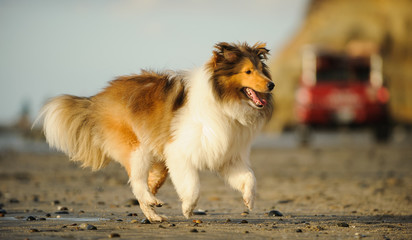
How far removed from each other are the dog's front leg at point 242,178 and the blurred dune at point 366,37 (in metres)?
32.1

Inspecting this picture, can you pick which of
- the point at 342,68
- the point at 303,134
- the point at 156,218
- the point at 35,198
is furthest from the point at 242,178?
the point at 342,68

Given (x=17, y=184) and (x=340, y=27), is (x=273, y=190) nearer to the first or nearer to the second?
(x=17, y=184)

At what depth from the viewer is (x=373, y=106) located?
17.9m

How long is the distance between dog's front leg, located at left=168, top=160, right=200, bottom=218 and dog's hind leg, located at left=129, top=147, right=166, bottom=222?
0.91 ft

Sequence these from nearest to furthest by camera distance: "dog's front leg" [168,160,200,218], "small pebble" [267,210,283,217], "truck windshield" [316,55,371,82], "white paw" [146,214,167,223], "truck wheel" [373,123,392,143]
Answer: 1. "dog's front leg" [168,160,200,218]
2. "white paw" [146,214,167,223]
3. "small pebble" [267,210,283,217]
4. "truck windshield" [316,55,371,82]
5. "truck wheel" [373,123,392,143]

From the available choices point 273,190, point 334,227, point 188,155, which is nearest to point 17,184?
point 273,190

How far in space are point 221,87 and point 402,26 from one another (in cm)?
3956

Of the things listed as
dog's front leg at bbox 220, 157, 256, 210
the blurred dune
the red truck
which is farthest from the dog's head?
the blurred dune

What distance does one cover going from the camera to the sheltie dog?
5844mm

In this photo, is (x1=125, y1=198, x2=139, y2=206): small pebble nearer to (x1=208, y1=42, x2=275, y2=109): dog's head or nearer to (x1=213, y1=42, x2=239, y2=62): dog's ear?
(x1=208, y1=42, x2=275, y2=109): dog's head

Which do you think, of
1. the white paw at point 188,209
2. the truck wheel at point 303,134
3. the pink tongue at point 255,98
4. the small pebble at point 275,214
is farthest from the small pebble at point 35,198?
the truck wheel at point 303,134

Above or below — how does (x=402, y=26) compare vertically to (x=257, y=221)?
above

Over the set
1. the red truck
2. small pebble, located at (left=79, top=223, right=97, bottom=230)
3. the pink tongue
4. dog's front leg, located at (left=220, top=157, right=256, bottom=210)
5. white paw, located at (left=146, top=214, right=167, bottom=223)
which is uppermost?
the red truck

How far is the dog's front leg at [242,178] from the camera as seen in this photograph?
5901 mm
